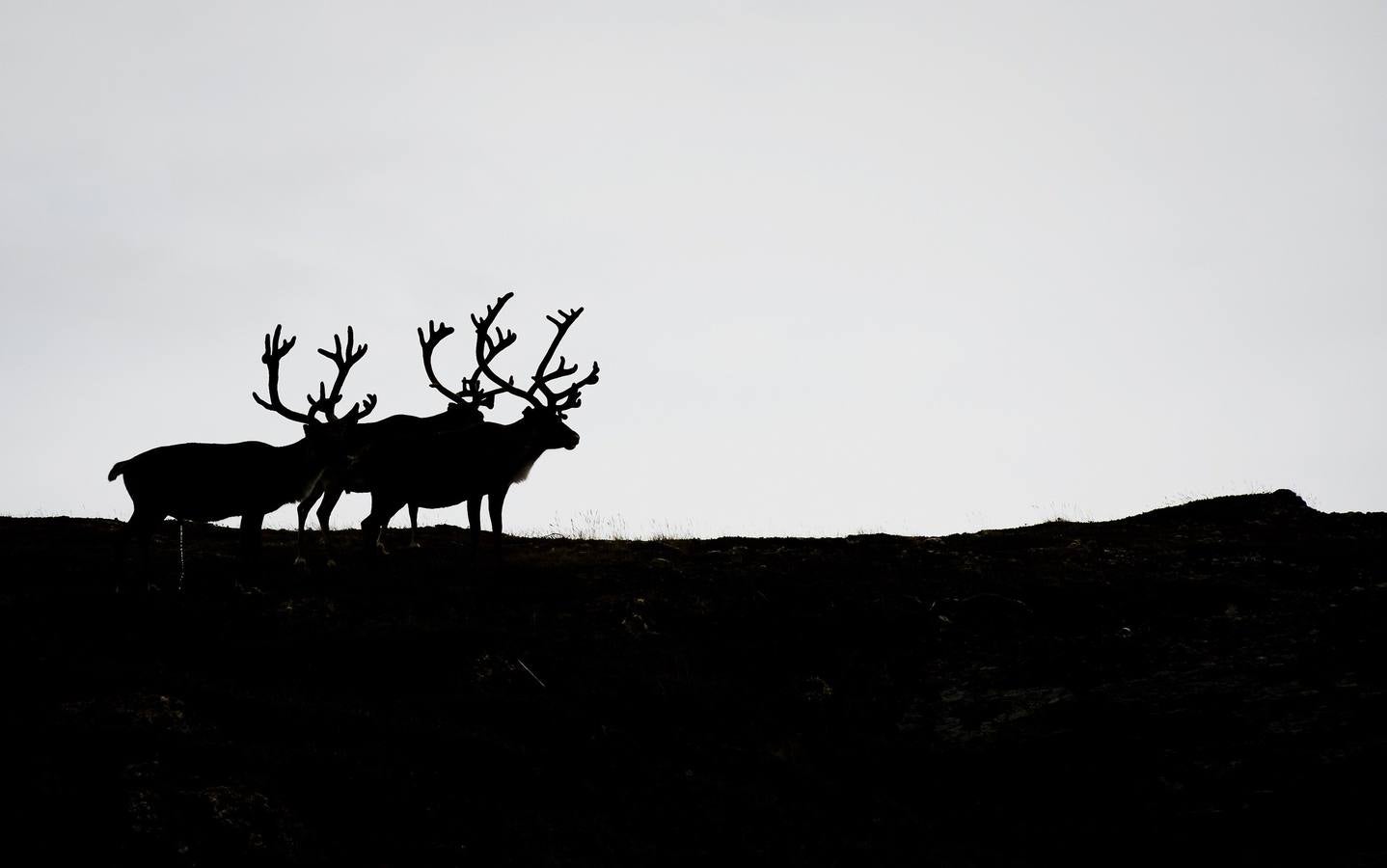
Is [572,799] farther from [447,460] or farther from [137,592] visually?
[447,460]

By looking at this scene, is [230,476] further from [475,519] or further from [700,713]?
[700,713]

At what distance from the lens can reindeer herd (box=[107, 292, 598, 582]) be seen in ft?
53.1

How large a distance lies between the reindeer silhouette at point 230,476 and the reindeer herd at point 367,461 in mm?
14

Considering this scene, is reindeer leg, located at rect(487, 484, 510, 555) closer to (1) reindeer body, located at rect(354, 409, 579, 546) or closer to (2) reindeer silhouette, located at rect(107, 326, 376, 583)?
(1) reindeer body, located at rect(354, 409, 579, 546)

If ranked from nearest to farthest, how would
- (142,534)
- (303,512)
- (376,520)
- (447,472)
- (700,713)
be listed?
1. (700,713)
2. (142,534)
3. (303,512)
4. (376,520)
5. (447,472)

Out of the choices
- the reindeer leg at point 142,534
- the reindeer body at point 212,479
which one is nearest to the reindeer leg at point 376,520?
the reindeer body at point 212,479

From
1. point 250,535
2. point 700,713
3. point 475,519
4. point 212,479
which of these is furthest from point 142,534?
point 700,713

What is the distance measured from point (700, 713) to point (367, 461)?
8.88 meters

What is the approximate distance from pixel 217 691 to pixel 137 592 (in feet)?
12.7

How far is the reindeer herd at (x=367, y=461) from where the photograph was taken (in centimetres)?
1617

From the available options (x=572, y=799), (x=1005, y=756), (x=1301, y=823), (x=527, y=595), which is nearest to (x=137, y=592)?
(x=527, y=595)

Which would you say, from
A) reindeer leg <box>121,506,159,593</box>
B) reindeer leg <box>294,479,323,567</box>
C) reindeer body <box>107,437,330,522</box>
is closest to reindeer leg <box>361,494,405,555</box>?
reindeer leg <box>294,479,323,567</box>

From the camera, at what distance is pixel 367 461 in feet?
63.5

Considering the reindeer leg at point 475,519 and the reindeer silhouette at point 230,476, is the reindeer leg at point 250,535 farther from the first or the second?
the reindeer leg at point 475,519
